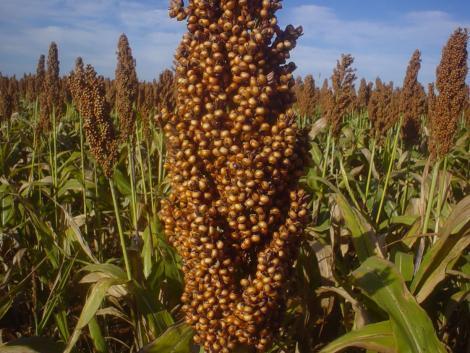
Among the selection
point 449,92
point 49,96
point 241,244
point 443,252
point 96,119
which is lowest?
point 443,252

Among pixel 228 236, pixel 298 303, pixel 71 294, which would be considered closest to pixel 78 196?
pixel 71 294

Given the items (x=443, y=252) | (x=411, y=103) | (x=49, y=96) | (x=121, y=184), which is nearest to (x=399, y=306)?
(x=443, y=252)

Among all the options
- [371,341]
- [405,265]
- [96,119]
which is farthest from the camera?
[96,119]

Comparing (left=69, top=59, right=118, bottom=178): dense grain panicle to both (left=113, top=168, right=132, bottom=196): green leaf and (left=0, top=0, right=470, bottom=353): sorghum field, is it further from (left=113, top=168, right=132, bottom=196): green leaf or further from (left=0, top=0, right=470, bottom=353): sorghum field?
(left=113, top=168, right=132, bottom=196): green leaf

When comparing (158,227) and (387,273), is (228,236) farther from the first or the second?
(158,227)

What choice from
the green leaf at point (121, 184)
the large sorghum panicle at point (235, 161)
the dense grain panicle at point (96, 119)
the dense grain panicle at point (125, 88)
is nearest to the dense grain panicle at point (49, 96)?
the green leaf at point (121, 184)

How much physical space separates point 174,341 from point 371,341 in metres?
0.88

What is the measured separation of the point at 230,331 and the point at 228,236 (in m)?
0.38

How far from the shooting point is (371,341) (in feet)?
6.26

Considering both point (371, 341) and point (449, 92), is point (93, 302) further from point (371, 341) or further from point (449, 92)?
point (449, 92)

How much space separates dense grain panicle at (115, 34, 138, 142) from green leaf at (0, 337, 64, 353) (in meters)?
1.76

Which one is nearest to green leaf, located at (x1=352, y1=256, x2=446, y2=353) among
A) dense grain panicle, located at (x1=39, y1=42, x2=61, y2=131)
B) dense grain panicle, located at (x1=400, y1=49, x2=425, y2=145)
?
dense grain panicle, located at (x1=400, y1=49, x2=425, y2=145)

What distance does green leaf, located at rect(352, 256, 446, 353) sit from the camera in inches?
69.7

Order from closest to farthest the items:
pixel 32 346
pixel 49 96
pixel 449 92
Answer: pixel 32 346, pixel 449 92, pixel 49 96
